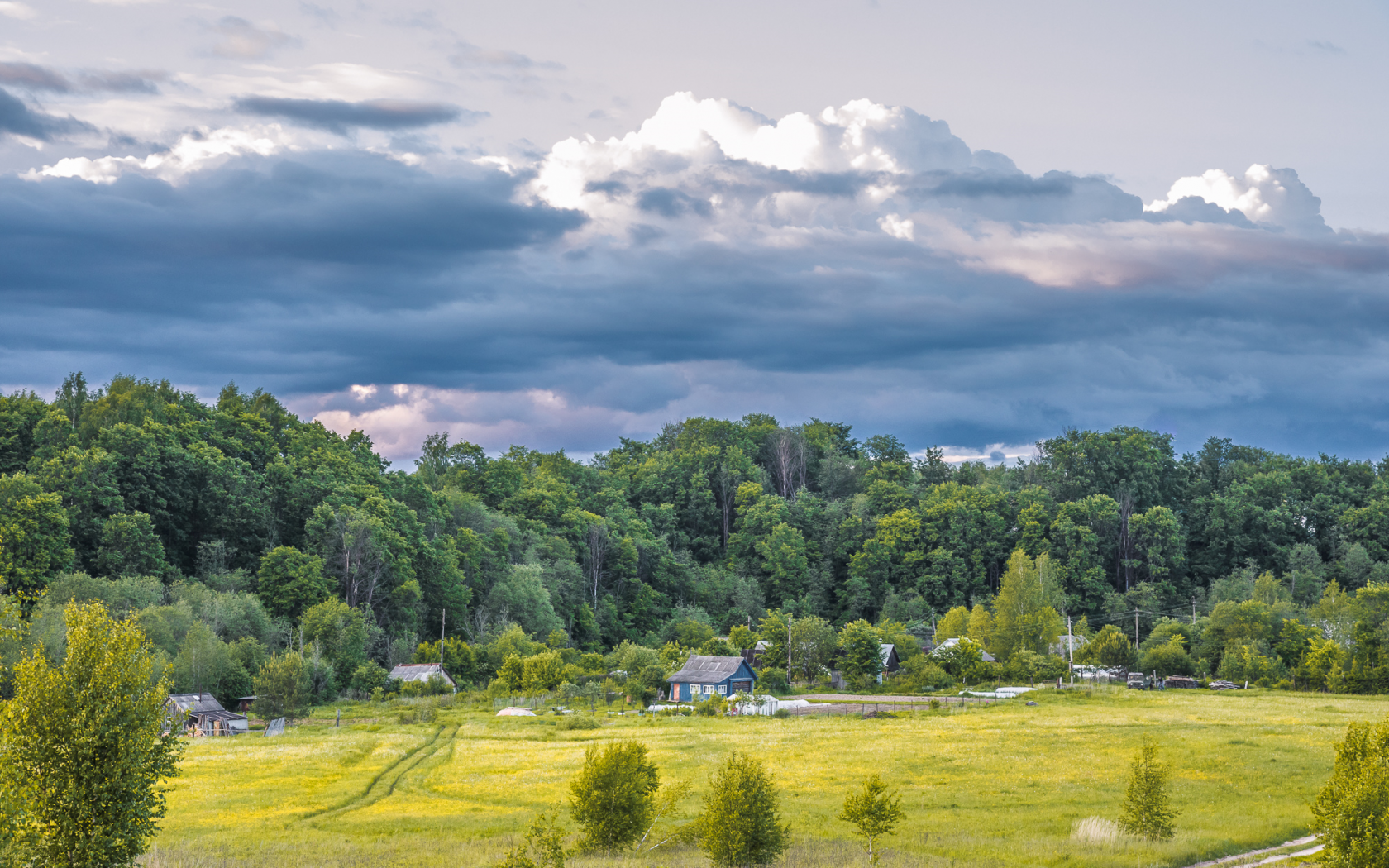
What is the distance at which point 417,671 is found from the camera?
304ft

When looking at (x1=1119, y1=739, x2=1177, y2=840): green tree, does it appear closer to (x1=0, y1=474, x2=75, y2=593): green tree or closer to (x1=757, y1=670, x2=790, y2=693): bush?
(x1=757, y1=670, x2=790, y2=693): bush

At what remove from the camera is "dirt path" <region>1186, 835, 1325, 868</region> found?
31.9 meters

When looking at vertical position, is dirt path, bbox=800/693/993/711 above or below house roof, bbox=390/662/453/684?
below

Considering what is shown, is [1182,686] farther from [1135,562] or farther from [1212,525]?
[1212,525]

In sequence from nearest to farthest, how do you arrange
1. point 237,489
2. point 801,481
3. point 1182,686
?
1. point 1182,686
2. point 237,489
3. point 801,481

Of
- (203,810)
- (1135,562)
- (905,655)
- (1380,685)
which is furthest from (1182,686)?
(203,810)

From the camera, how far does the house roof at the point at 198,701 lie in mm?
66938

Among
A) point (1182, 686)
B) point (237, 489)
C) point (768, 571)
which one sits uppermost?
point (237, 489)

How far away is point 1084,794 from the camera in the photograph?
141ft

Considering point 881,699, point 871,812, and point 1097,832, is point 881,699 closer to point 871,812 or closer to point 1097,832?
point 1097,832

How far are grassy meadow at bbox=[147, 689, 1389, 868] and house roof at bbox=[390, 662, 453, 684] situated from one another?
15.5 m

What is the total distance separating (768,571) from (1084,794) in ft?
361

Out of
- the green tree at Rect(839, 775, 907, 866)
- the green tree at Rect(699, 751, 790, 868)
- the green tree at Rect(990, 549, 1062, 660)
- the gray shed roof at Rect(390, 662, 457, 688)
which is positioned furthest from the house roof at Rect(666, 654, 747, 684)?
the green tree at Rect(699, 751, 790, 868)

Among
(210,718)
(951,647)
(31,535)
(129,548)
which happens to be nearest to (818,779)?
(210,718)
